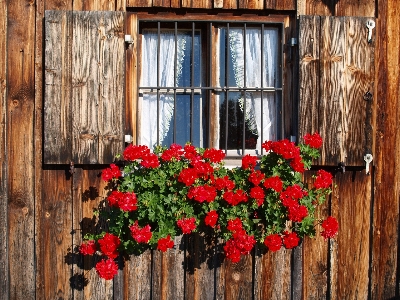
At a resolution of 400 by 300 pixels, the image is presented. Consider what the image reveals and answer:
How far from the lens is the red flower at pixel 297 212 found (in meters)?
3.38

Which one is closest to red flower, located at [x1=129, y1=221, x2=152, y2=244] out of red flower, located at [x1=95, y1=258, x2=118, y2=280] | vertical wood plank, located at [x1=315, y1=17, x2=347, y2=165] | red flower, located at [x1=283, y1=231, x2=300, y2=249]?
red flower, located at [x1=95, y1=258, x2=118, y2=280]

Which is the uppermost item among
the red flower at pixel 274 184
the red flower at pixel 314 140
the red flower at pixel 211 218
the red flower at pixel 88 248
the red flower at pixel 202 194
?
the red flower at pixel 314 140

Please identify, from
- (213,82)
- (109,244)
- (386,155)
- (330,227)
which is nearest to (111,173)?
(109,244)

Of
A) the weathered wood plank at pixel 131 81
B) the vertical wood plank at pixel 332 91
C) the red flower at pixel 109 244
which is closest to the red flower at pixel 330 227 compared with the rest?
the vertical wood plank at pixel 332 91

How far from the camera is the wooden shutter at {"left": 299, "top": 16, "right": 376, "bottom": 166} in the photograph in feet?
12.4

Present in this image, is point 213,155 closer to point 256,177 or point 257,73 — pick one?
point 256,177

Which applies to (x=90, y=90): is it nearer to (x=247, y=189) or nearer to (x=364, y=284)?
(x=247, y=189)

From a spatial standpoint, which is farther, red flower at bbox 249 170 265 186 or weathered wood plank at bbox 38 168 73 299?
weathered wood plank at bbox 38 168 73 299

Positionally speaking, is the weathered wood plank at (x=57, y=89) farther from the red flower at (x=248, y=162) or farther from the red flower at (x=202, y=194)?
the red flower at (x=248, y=162)

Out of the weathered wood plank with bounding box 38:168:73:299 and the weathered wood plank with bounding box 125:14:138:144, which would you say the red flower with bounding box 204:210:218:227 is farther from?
the weathered wood plank with bounding box 38:168:73:299

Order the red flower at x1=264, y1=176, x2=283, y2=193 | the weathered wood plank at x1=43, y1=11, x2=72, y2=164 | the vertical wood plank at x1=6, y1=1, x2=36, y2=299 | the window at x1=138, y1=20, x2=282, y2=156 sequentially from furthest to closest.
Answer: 1. the window at x1=138, y1=20, x2=282, y2=156
2. the vertical wood plank at x1=6, y1=1, x2=36, y2=299
3. the weathered wood plank at x1=43, y1=11, x2=72, y2=164
4. the red flower at x1=264, y1=176, x2=283, y2=193

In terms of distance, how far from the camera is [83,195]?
3832 millimetres

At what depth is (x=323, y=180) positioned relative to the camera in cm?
355

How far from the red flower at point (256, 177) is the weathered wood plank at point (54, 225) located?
1.30m
